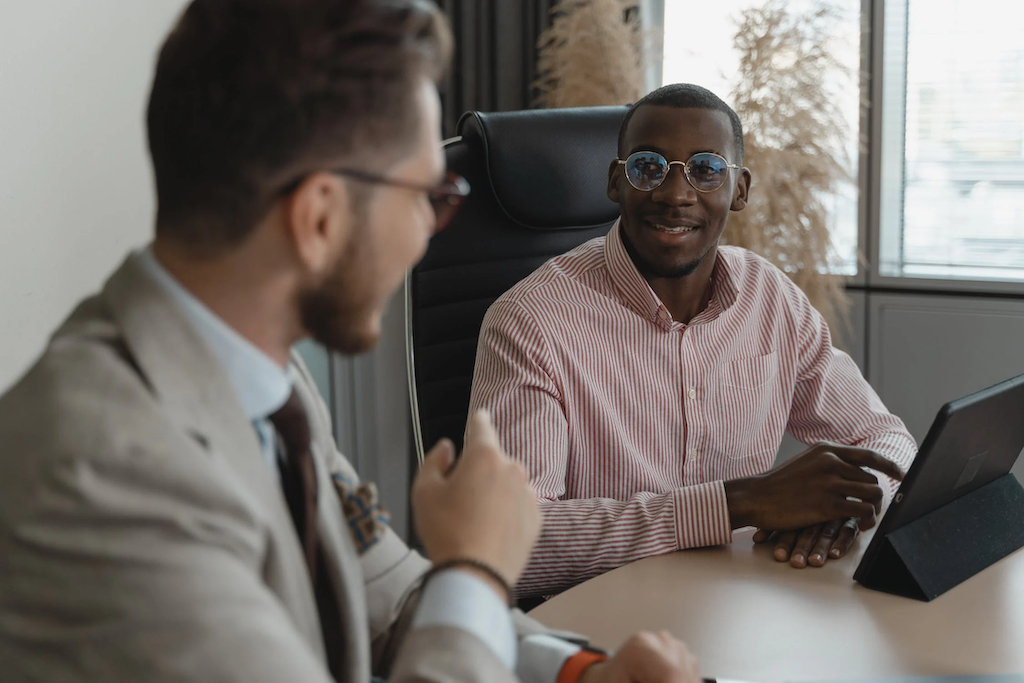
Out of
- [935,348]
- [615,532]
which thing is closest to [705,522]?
[615,532]

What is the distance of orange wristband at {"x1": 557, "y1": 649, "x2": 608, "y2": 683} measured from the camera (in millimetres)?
1001

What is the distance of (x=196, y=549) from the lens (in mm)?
647

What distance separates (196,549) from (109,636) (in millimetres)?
72

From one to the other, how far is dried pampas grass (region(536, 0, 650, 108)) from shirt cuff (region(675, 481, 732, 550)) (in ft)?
5.92

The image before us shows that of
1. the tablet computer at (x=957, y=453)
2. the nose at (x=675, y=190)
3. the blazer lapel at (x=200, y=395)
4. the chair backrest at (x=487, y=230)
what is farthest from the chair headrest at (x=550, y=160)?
the blazer lapel at (x=200, y=395)

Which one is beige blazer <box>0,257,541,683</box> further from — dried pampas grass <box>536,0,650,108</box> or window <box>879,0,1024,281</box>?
window <box>879,0,1024,281</box>

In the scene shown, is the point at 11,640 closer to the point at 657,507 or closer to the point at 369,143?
A: the point at 369,143

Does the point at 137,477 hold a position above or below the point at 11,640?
above

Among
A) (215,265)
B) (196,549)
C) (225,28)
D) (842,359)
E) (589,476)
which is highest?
(225,28)

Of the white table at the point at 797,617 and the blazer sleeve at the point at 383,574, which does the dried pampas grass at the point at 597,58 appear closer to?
the white table at the point at 797,617

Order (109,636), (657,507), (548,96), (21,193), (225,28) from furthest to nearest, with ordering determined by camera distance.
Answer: (548,96), (21,193), (657,507), (225,28), (109,636)

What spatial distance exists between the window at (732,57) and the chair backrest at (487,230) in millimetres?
1345

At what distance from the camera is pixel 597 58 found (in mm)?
2934

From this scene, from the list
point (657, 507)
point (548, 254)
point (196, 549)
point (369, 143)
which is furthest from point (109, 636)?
point (548, 254)
